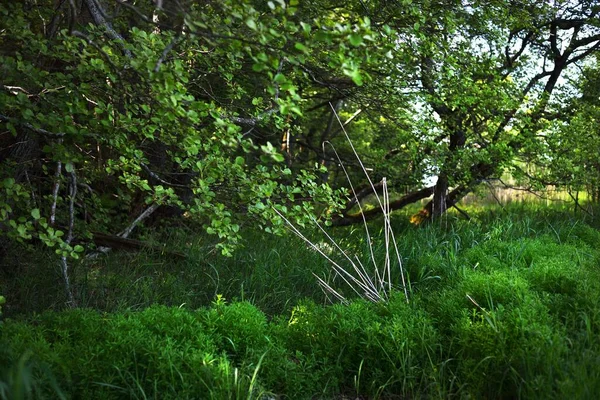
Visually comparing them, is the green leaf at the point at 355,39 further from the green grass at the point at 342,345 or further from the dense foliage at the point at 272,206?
the green grass at the point at 342,345

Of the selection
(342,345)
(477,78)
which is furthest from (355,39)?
(477,78)

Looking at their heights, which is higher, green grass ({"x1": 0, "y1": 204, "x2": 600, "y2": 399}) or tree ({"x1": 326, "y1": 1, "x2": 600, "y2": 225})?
tree ({"x1": 326, "y1": 1, "x2": 600, "y2": 225})

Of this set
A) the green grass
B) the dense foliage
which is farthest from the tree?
the green grass

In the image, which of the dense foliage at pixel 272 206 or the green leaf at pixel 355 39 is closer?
the green leaf at pixel 355 39

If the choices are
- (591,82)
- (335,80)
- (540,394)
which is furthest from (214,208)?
(591,82)

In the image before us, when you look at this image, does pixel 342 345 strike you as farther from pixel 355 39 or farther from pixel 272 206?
pixel 355 39

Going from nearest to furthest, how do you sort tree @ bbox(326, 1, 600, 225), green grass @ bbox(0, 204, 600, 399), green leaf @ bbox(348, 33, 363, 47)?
green leaf @ bbox(348, 33, 363, 47), green grass @ bbox(0, 204, 600, 399), tree @ bbox(326, 1, 600, 225)

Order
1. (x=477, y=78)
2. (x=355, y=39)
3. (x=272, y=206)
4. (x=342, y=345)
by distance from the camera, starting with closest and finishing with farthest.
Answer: (x=355, y=39)
(x=342, y=345)
(x=272, y=206)
(x=477, y=78)

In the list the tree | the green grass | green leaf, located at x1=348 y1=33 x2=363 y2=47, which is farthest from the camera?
the tree

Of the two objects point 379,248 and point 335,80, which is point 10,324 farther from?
point 335,80

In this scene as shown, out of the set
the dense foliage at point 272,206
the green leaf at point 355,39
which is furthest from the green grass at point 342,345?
the green leaf at point 355,39

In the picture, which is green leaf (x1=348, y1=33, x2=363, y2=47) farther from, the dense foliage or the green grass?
the green grass

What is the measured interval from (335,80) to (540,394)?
16.8 feet

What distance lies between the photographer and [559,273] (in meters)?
4.26
